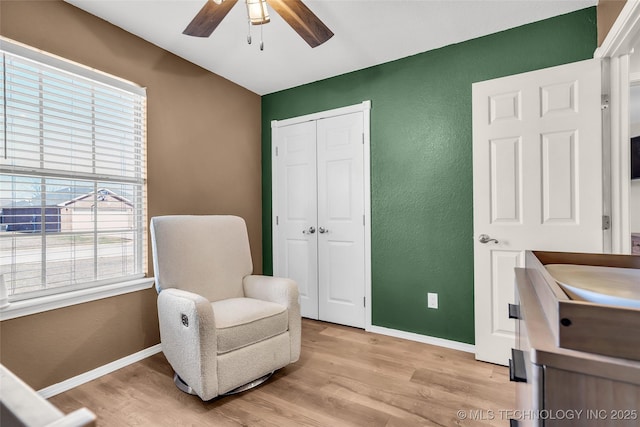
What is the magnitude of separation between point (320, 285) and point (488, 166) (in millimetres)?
1841

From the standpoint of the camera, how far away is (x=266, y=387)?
1.92m

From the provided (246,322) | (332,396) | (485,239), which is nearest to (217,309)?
(246,322)

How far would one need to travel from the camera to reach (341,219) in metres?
3.01

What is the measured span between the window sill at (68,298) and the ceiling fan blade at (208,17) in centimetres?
172

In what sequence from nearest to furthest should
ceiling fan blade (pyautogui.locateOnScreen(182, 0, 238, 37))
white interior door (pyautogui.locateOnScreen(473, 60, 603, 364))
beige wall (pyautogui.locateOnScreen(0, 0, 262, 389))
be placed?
ceiling fan blade (pyautogui.locateOnScreen(182, 0, 238, 37)) → beige wall (pyautogui.locateOnScreen(0, 0, 262, 389)) → white interior door (pyautogui.locateOnScreen(473, 60, 603, 364))

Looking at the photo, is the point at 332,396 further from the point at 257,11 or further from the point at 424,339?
the point at 257,11

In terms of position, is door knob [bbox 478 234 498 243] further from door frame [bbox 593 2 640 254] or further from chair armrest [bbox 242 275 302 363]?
chair armrest [bbox 242 275 302 363]

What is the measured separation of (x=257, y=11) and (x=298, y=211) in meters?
1.93

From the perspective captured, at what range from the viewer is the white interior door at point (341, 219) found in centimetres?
291

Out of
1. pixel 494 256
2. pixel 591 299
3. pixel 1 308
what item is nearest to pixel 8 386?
pixel 591 299

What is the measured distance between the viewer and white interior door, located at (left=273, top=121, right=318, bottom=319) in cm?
317

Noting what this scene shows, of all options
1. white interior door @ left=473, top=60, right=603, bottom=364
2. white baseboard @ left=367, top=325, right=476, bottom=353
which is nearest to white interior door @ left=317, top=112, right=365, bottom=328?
white baseboard @ left=367, top=325, right=476, bottom=353

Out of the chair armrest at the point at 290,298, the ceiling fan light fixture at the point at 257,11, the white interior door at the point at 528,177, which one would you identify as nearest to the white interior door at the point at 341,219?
the chair armrest at the point at 290,298

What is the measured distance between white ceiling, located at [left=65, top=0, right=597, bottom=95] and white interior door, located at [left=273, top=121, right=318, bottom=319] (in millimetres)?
667
